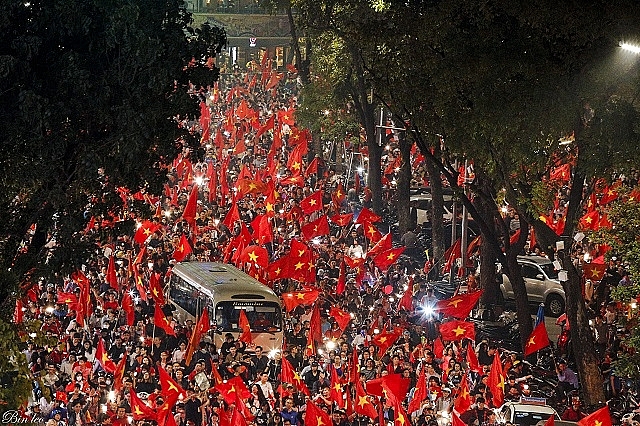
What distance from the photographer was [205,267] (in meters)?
26.8

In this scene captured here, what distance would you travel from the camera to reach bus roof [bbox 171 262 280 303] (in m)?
24.7

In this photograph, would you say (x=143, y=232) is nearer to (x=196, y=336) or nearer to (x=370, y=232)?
(x=370, y=232)

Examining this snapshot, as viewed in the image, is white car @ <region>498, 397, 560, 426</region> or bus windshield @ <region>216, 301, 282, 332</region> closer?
white car @ <region>498, 397, 560, 426</region>

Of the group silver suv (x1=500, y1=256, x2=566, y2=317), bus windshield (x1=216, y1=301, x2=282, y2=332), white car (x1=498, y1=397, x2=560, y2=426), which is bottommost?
silver suv (x1=500, y1=256, x2=566, y2=317)

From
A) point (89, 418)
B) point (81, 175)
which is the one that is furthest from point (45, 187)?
point (89, 418)

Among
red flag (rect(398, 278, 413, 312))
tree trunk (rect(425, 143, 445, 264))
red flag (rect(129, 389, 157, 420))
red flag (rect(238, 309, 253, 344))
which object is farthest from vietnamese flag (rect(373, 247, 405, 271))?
red flag (rect(129, 389, 157, 420))

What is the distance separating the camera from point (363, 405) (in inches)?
723

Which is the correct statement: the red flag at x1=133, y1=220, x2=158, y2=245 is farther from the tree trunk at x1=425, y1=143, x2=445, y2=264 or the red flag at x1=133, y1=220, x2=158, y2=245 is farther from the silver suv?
the silver suv

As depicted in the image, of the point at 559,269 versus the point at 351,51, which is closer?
the point at 559,269

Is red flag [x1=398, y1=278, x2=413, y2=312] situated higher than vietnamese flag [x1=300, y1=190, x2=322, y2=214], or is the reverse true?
vietnamese flag [x1=300, y1=190, x2=322, y2=214]

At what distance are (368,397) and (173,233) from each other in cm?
1409

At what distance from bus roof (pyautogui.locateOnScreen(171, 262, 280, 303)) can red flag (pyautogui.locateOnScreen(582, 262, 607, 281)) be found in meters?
6.13

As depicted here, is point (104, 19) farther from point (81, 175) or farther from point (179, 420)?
point (179, 420)

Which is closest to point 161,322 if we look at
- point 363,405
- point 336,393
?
point 336,393
